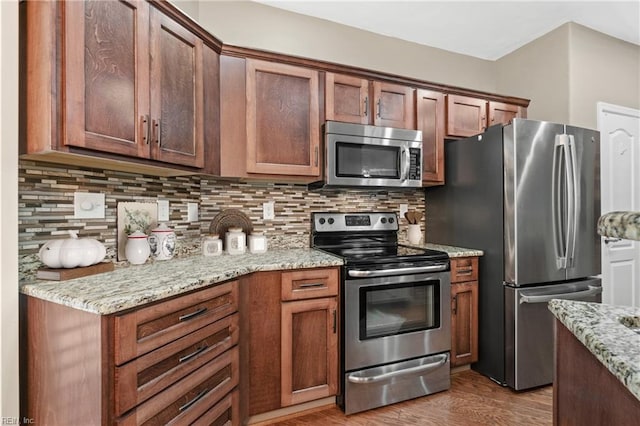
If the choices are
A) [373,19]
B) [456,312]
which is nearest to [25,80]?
[373,19]

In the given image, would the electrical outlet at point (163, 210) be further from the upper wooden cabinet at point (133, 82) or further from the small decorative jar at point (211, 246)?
the upper wooden cabinet at point (133, 82)

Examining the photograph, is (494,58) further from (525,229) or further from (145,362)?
(145,362)

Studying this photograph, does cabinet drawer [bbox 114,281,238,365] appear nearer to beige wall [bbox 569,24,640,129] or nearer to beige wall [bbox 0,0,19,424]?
beige wall [bbox 0,0,19,424]

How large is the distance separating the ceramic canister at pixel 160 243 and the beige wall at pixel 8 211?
0.70 m

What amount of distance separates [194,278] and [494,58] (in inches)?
138

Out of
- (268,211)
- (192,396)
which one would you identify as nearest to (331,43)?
(268,211)

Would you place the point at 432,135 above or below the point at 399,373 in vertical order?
above

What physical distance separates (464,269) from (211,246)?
1.74m

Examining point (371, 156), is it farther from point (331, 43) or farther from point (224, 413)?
point (224, 413)

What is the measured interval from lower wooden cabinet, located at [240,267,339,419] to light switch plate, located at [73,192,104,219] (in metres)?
0.80

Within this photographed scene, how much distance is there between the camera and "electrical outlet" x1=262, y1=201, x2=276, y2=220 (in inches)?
95.4

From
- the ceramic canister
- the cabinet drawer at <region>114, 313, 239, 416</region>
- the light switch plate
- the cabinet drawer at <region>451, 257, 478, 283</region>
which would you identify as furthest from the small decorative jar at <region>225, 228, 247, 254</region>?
the cabinet drawer at <region>451, 257, 478, 283</region>

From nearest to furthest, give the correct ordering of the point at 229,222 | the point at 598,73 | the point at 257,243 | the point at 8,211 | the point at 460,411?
the point at 8,211 < the point at 460,411 < the point at 257,243 < the point at 229,222 < the point at 598,73

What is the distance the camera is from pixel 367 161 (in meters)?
2.31
